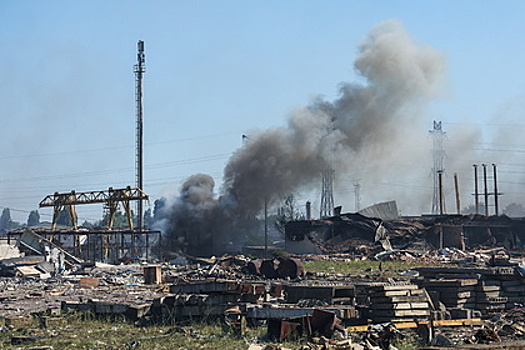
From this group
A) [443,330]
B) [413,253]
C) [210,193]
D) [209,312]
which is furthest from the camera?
[210,193]

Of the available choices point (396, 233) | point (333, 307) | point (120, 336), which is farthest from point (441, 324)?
point (396, 233)

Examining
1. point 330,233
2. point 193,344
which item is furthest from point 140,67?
point 193,344

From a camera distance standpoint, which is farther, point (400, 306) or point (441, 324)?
point (400, 306)

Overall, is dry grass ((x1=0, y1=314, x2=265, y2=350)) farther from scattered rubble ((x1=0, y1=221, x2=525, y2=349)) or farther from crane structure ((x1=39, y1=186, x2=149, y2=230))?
crane structure ((x1=39, y1=186, x2=149, y2=230))

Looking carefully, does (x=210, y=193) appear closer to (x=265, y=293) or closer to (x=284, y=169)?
(x=284, y=169)

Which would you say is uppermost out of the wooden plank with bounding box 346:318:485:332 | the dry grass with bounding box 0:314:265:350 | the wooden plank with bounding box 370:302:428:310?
the wooden plank with bounding box 370:302:428:310

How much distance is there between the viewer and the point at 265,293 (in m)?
20.1

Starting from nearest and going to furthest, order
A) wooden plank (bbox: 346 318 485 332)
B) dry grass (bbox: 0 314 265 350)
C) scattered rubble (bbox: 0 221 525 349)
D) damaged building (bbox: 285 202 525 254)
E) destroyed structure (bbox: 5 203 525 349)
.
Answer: dry grass (bbox: 0 314 265 350) → scattered rubble (bbox: 0 221 525 349) → wooden plank (bbox: 346 318 485 332) → destroyed structure (bbox: 5 203 525 349) → damaged building (bbox: 285 202 525 254)

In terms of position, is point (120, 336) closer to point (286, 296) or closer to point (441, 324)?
point (286, 296)

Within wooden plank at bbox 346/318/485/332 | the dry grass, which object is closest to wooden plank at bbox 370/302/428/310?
wooden plank at bbox 346/318/485/332

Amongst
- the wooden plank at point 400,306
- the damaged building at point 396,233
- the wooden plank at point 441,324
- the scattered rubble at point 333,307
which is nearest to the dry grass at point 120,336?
the scattered rubble at point 333,307

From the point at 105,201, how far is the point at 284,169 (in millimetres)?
14983

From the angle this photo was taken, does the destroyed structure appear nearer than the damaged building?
Yes

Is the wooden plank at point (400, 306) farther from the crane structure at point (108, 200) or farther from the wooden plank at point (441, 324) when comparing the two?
the crane structure at point (108, 200)
